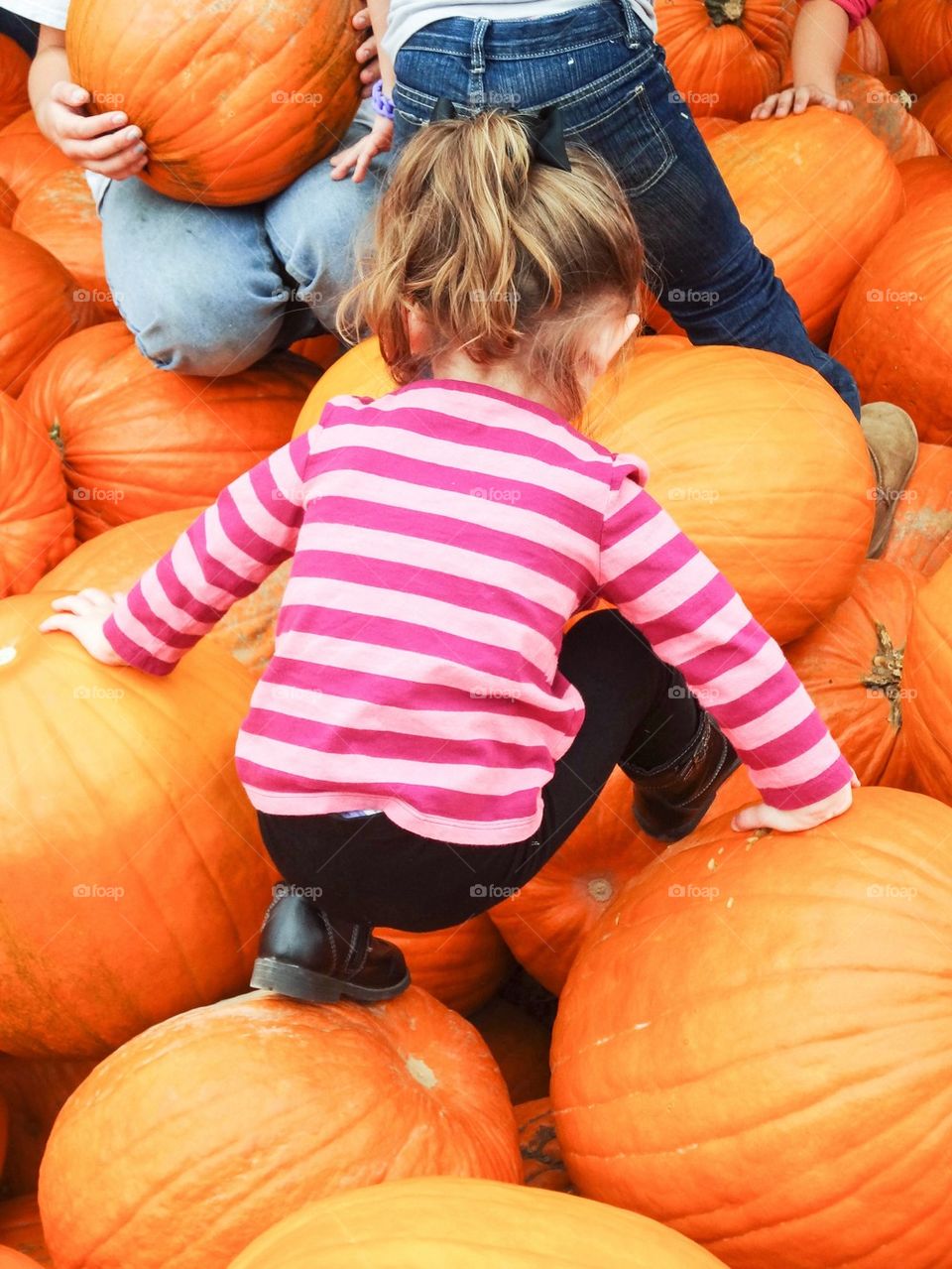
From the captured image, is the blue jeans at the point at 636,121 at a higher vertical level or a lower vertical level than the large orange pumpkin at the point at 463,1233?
higher

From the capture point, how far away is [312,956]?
1503 millimetres

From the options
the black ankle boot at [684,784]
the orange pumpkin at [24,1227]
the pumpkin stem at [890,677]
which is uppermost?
the black ankle boot at [684,784]

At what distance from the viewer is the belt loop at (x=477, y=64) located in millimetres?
1945

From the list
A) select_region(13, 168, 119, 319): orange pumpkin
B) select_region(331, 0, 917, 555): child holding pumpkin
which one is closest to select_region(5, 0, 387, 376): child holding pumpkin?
select_region(331, 0, 917, 555): child holding pumpkin

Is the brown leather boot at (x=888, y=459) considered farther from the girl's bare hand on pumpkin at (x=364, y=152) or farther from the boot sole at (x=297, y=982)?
the boot sole at (x=297, y=982)

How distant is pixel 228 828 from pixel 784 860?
26.3 inches

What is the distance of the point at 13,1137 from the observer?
189cm

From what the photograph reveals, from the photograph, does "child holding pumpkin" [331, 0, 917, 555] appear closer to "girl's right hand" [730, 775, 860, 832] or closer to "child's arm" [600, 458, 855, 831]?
"child's arm" [600, 458, 855, 831]

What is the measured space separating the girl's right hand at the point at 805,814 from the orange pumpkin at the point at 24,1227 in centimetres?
101

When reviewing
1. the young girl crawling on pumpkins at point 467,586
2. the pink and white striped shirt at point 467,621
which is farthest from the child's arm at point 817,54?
the pink and white striped shirt at point 467,621

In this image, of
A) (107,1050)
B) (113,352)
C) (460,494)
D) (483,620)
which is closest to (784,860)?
(483,620)

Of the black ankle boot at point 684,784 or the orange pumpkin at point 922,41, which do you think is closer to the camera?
the black ankle boot at point 684,784

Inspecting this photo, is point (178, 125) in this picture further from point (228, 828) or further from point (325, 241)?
point (228, 828)

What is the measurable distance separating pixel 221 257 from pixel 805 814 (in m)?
1.60
